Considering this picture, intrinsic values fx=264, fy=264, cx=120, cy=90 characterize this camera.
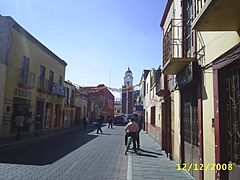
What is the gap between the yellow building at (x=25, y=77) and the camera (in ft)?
56.7

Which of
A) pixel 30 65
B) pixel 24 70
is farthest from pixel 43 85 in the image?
pixel 24 70

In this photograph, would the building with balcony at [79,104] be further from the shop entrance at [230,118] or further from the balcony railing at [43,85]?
the shop entrance at [230,118]

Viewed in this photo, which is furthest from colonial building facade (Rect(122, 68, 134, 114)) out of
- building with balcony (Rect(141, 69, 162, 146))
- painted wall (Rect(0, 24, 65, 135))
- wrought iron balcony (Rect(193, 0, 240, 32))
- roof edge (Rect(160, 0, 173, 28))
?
wrought iron balcony (Rect(193, 0, 240, 32))

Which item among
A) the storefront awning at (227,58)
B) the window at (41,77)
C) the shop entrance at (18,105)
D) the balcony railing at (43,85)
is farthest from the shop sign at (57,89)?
the storefront awning at (227,58)

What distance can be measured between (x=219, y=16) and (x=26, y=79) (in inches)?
721

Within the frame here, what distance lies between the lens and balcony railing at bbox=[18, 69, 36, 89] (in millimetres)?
19031

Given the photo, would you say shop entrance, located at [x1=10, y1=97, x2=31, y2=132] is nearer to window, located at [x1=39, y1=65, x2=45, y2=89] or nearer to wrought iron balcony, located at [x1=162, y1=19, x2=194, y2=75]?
window, located at [x1=39, y1=65, x2=45, y2=89]

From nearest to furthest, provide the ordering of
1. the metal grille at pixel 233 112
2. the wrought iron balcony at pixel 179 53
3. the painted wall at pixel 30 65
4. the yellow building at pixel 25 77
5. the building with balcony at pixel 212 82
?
the building with balcony at pixel 212 82 < the metal grille at pixel 233 112 < the wrought iron balcony at pixel 179 53 < the yellow building at pixel 25 77 < the painted wall at pixel 30 65

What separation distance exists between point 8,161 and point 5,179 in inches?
108

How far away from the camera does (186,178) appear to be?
7.23 meters

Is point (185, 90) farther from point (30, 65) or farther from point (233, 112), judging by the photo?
point (30, 65)

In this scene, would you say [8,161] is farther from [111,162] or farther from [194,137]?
[194,137]

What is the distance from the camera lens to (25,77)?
1992 cm
